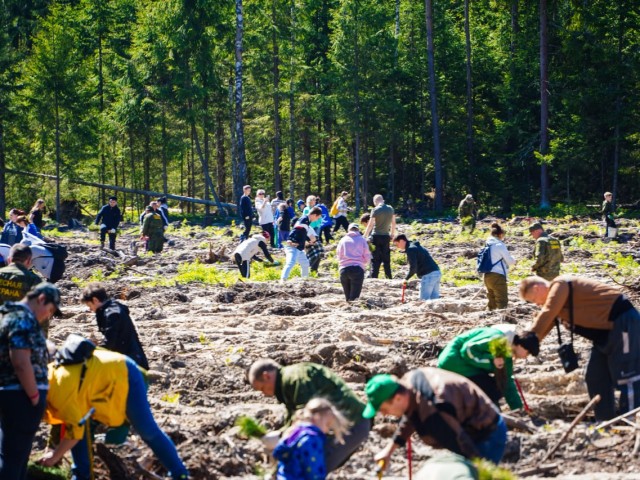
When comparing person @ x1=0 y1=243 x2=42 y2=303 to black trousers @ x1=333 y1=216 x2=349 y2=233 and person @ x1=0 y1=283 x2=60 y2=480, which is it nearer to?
person @ x1=0 y1=283 x2=60 y2=480

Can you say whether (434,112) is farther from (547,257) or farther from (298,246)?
(547,257)

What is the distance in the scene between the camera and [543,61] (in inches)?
1512

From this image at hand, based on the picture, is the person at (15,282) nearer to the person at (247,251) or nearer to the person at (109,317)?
the person at (109,317)

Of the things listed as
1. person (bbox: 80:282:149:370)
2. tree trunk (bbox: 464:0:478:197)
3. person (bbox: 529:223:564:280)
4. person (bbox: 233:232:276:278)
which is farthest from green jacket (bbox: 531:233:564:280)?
tree trunk (bbox: 464:0:478:197)

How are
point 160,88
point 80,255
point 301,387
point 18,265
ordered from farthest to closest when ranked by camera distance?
point 160,88 < point 80,255 < point 18,265 < point 301,387

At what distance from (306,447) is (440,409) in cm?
91

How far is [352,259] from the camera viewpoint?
15688 mm

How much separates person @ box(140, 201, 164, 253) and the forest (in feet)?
51.2

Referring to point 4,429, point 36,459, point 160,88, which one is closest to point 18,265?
point 36,459

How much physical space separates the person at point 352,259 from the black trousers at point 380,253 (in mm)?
3268

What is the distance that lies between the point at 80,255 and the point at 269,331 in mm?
12823

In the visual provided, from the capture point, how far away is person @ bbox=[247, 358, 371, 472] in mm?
6750

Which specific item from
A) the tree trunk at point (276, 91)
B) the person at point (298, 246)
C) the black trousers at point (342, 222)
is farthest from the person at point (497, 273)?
the tree trunk at point (276, 91)

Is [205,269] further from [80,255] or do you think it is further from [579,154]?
[579,154]
